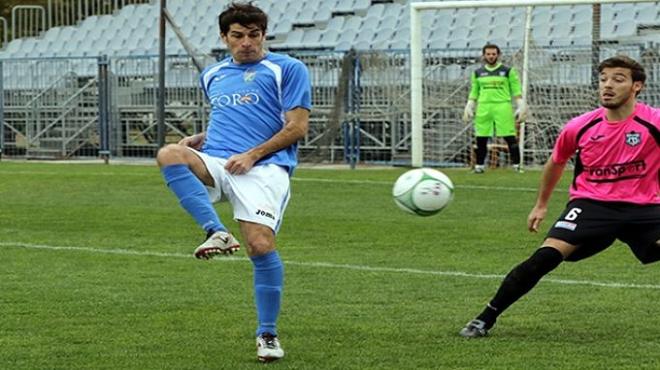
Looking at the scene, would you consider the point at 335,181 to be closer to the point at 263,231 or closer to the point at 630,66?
the point at 630,66

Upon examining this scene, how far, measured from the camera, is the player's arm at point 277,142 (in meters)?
6.73

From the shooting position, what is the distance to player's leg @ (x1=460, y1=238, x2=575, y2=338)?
726 cm

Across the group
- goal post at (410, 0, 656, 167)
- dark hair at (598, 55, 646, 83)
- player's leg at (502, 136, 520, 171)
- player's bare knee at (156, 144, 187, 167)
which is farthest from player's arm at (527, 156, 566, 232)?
player's leg at (502, 136, 520, 171)

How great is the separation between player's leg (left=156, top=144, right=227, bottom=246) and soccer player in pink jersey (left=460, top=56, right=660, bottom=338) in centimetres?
155

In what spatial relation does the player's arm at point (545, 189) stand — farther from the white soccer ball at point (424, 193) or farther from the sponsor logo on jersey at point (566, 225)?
the white soccer ball at point (424, 193)

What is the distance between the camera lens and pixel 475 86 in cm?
2098

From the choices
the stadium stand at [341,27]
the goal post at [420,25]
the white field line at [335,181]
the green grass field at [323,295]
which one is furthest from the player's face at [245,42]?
the stadium stand at [341,27]

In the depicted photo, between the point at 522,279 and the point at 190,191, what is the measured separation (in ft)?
5.89

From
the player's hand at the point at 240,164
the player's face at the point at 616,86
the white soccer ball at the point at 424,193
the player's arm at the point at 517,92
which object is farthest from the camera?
the player's arm at the point at 517,92

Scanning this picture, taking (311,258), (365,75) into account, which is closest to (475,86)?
(365,75)

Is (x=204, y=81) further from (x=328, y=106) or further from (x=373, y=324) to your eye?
(x=328, y=106)

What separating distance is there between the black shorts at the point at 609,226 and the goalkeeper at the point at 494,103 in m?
13.4

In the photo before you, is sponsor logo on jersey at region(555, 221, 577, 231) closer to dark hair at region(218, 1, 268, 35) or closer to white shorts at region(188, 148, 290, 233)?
white shorts at region(188, 148, 290, 233)

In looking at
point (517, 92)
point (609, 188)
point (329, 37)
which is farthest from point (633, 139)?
point (329, 37)
